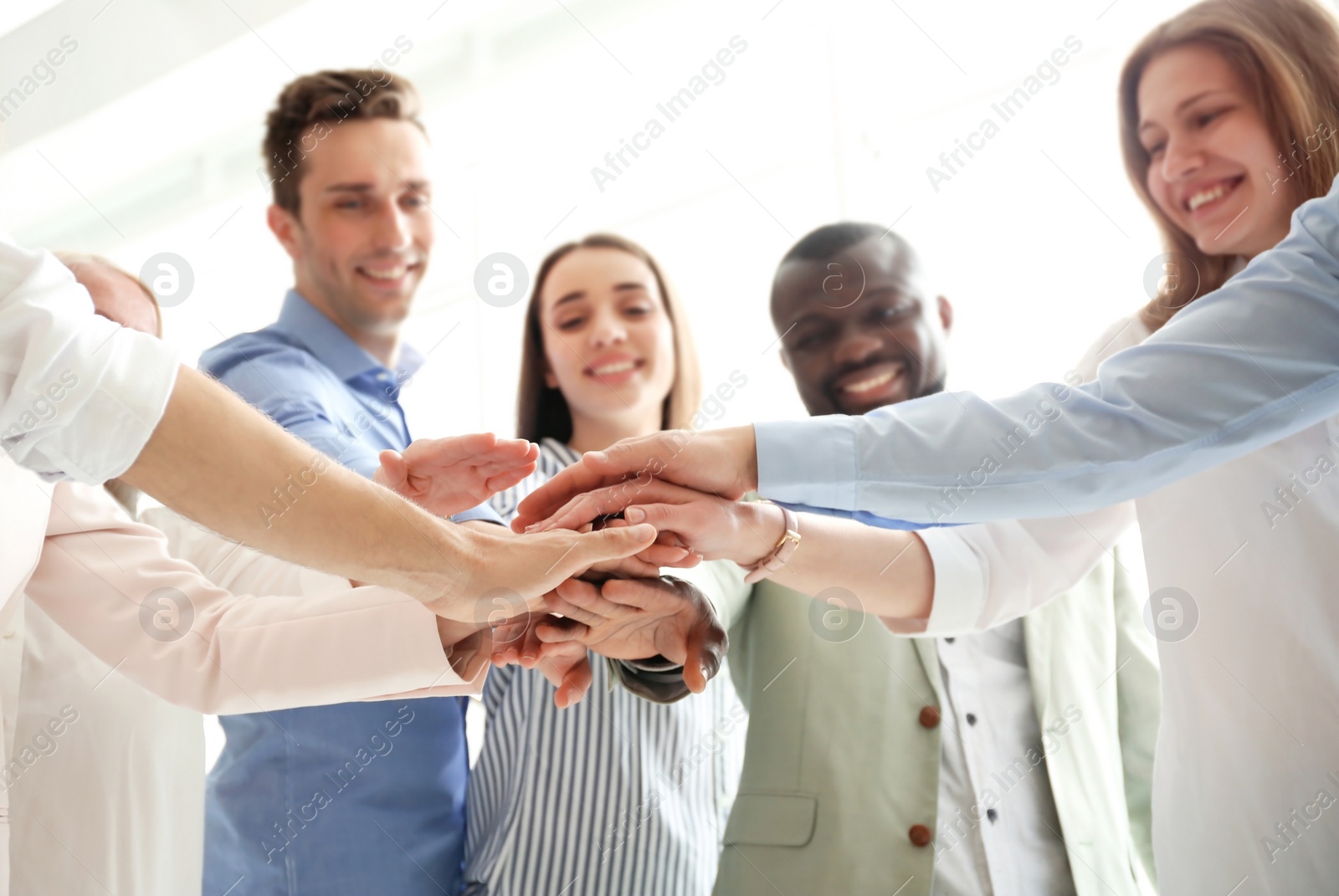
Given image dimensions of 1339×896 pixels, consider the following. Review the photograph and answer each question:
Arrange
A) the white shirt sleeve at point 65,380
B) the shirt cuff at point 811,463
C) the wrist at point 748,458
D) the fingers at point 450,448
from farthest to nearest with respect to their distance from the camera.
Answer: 1. the fingers at point 450,448
2. the wrist at point 748,458
3. the shirt cuff at point 811,463
4. the white shirt sleeve at point 65,380

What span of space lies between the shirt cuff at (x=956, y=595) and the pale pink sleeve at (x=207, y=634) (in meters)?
0.68

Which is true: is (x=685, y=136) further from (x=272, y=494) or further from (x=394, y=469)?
(x=272, y=494)

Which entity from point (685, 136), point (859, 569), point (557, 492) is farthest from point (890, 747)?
point (685, 136)

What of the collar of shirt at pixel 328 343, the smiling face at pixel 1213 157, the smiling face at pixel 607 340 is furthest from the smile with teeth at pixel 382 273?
the smiling face at pixel 1213 157

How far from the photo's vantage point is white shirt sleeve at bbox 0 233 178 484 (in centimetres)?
86

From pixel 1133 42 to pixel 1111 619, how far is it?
95 cm

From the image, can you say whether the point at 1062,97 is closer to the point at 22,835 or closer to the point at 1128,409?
the point at 1128,409

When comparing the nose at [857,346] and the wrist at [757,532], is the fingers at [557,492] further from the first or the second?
the nose at [857,346]

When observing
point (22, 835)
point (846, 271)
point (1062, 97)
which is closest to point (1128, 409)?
point (846, 271)

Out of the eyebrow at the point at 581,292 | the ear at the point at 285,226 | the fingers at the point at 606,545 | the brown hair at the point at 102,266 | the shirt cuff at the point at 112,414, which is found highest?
the ear at the point at 285,226

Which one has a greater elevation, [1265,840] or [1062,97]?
[1062,97]

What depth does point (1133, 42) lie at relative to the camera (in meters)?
1.67

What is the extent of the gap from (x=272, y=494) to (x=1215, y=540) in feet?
3.52

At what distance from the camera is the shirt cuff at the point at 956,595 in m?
1.55
